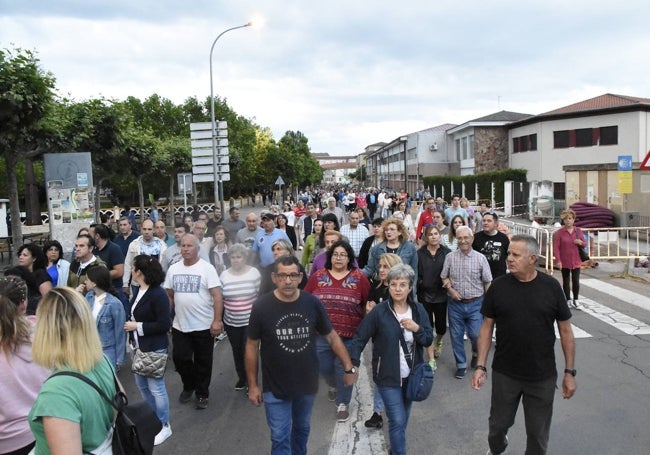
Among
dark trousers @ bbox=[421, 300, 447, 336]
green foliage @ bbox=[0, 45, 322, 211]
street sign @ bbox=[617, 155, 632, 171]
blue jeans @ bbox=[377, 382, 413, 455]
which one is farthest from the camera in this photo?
street sign @ bbox=[617, 155, 632, 171]

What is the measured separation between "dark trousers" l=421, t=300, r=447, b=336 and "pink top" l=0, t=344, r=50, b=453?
449 centimetres

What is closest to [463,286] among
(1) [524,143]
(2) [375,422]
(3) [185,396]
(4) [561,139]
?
(2) [375,422]

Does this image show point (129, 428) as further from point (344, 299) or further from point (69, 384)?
point (344, 299)

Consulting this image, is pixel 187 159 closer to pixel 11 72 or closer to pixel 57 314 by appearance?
pixel 11 72

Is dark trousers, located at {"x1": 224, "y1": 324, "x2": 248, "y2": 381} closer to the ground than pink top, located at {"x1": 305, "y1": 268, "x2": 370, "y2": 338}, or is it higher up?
closer to the ground

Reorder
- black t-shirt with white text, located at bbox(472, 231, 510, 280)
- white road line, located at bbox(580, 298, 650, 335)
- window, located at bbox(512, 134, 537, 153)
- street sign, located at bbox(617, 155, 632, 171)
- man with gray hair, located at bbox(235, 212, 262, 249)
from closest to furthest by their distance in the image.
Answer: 1. black t-shirt with white text, located at bbox(472, 231, 510, 280)
2. white road line, located at bbox(580, 298, 650, 335)
3. man with gray hair, located at bbox(235, 212, 262, 249)
4. street sign, located at bbox(617, 155, 632, 171)
5. window, located at bbox(512, 134, 537, 153)

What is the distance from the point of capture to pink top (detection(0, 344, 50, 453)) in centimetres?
286

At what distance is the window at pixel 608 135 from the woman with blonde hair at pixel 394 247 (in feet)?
108

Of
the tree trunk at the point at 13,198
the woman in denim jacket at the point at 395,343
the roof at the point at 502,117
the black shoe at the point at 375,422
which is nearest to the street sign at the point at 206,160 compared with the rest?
the tree trunk at the point at 13,198

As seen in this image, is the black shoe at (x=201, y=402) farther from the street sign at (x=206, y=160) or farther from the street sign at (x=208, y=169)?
the street sign at (x=206, y=160)

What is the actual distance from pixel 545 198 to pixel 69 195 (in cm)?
2169

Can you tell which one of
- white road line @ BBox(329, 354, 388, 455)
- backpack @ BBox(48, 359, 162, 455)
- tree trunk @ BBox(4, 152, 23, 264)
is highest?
tree trunk @ BBox(4, 152, 23, 264)

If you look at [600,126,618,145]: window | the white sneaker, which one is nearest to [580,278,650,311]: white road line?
the white sneaker

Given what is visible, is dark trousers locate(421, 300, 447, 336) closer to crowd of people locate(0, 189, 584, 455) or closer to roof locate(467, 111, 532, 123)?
crowd of people locate(0, 189, 584, 455)
